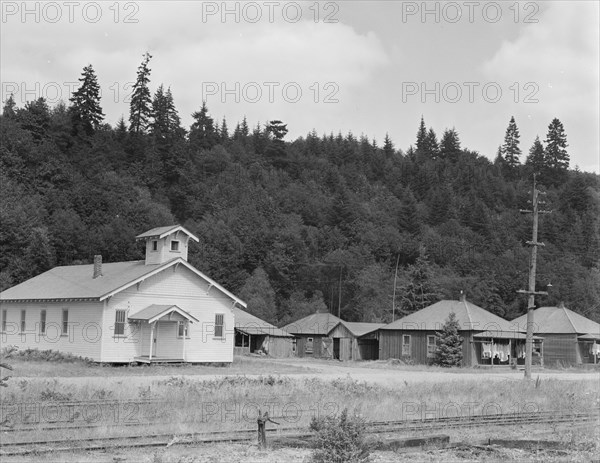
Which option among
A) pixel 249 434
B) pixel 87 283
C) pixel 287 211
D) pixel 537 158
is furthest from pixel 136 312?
pixel 537 158

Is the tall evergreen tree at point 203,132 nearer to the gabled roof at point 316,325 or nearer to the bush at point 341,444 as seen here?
the gabled roof at point 316,325

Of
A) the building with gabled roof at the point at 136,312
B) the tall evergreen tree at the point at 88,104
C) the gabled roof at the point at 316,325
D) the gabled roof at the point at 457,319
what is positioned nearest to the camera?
the building with gabled roof at the point at 136,312

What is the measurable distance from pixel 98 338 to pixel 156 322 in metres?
3.10

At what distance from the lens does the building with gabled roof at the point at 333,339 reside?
6012 cm

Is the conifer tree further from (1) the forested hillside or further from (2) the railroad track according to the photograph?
(2) the railroad track

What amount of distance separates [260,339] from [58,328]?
873 inches

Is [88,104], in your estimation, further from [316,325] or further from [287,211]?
[316,325]

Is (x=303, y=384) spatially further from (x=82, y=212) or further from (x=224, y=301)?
(x=82, y=212)

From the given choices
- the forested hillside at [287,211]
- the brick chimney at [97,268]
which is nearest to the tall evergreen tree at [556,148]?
the forested hillside at [287,211]

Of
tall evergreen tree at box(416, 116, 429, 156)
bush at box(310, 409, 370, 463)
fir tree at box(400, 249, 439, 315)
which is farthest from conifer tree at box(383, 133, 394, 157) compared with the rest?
bush at box(310, 409, 370, 463)

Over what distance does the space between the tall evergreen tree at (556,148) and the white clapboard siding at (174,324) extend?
131 m

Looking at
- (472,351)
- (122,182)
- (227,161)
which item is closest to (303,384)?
(472,351)

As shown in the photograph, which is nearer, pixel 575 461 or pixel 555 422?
pixel 575 461

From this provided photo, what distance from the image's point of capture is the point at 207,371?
122ft
